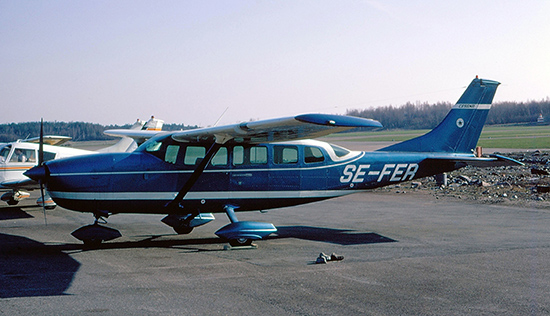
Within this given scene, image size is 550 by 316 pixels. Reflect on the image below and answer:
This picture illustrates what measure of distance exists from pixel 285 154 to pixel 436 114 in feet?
363

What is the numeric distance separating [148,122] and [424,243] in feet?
53.0

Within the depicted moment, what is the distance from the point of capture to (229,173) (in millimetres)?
9625

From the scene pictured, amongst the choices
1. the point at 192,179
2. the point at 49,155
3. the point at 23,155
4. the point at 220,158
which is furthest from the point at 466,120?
the point at 23,155

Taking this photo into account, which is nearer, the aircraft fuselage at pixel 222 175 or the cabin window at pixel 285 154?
the aircraft fuselage at pixel 222 175

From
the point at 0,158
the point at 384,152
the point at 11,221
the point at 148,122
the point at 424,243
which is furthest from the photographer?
the point at 148,122

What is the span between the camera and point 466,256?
785 centimetres

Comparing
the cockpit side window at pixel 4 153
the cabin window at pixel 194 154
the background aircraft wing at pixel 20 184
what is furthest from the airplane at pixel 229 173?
the cockpit side window at pixel 4 153

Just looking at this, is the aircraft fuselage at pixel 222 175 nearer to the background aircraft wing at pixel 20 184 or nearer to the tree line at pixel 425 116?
the background aircraft wing at pixel 20 184

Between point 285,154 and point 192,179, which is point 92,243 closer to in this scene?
point 192,179

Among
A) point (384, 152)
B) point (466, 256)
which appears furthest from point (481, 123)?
point (466, 256)

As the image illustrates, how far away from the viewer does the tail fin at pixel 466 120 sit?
11.5 m

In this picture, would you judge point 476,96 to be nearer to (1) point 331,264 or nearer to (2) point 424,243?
(2) point 424,243

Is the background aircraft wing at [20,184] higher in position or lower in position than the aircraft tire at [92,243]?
higher

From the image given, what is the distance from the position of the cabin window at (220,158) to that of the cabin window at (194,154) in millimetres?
226
